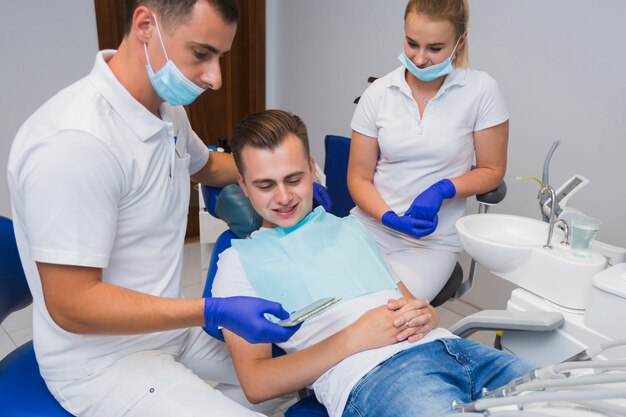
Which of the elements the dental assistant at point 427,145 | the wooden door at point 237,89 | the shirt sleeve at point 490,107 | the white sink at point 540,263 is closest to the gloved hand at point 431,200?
the dental assistant at point 427,145

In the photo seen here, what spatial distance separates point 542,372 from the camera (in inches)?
30.6

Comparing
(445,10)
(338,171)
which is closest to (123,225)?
(445,10)

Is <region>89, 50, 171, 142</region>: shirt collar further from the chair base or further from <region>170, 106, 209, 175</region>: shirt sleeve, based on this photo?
the chair base

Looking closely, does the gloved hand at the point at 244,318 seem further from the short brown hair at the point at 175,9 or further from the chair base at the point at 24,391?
the short brown hair at the point at 175,9

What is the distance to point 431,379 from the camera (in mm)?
985

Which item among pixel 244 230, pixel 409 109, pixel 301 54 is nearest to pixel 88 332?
pixel 244 230

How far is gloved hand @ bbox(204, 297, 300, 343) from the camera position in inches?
37.5

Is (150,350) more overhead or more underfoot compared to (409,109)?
more underfoot

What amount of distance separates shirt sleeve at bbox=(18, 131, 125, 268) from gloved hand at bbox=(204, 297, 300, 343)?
223mm

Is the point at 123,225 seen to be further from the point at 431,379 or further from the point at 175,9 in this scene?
the point at 431,379

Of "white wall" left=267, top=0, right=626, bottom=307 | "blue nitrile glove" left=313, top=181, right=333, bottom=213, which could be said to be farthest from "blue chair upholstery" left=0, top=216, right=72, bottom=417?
"white wall" left=267, top=0, right=626, bottom=307

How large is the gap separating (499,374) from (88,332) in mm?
842

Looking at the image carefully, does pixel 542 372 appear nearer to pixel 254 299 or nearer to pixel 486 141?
pixel 254 299

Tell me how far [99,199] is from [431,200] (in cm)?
97
